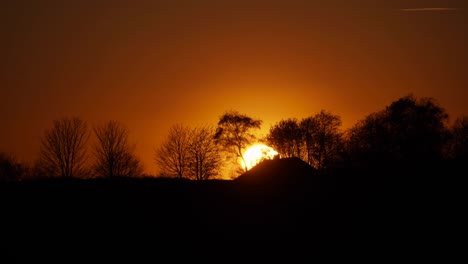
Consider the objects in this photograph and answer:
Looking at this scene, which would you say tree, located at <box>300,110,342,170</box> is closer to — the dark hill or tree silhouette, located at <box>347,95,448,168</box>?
tree silhouette, located at <box>347,95,448,168</box>

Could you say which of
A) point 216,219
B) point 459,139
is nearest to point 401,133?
point 459,139

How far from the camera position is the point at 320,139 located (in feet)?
207

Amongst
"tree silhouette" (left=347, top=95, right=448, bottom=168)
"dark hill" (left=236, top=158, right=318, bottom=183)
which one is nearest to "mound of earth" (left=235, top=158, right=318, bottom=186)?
"dark hill" (left=236, top=158, right=318, bottom=183)

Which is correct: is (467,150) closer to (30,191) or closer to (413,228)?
(413,228)

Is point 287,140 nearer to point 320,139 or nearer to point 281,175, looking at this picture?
point 320,139

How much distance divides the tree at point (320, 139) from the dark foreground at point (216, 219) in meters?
35.8

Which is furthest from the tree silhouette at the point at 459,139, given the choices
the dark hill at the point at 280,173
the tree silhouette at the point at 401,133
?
the dark hill at the point at 280,173

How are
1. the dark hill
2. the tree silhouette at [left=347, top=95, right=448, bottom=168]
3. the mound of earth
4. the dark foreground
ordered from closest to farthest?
the dark foreground, the mound of earth, the dark hill, the tree silhouette at [left=347, top=95, right=448, bottom=168]

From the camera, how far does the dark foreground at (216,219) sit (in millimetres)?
18141

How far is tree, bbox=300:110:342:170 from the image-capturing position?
203 ft

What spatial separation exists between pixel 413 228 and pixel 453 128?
48.7 meters

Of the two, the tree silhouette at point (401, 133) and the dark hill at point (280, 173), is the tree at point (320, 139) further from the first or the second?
the dark hill at point (280, 173)

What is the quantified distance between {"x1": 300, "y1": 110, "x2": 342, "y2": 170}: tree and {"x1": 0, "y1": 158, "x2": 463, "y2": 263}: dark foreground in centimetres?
3578

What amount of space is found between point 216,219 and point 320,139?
43046 mm
